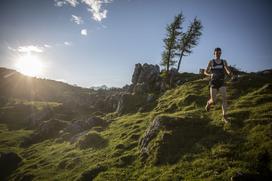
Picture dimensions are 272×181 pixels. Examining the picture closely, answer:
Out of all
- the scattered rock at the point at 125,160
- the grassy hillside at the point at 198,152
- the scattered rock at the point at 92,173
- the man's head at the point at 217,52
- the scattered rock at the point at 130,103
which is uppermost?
the man's head at the point at 217,52

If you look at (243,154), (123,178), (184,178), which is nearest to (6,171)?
(123,178)

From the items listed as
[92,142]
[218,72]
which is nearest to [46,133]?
[92,142]

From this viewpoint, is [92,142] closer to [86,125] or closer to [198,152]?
[86,125]

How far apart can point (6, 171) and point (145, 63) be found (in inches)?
2443

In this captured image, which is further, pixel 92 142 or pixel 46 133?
pixel 46 133

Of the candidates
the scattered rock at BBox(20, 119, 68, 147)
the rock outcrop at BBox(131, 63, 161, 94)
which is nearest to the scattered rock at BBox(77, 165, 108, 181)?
the scattered rock at BBox(20, 119, 68, 147)

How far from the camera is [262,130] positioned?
46.0 ft

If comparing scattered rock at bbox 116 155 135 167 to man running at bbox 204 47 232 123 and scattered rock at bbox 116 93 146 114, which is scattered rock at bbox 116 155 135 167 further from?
scattered rock at bbox 116 93 146 114

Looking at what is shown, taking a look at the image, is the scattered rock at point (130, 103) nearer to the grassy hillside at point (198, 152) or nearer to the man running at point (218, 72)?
the grassy hillside at point (198, 152)

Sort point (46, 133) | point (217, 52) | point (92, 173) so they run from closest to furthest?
point (217, 52), point (92, 173), point (46, 133)

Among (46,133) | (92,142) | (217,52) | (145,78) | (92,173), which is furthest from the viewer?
(145,78)

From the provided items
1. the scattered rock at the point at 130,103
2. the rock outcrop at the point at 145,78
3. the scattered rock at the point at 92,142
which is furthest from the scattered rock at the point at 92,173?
the rock outcrop at the point at 145,78

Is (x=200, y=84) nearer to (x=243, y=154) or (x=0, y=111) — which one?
(x=243, y=154)

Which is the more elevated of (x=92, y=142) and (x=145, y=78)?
(x=145, y=78)
